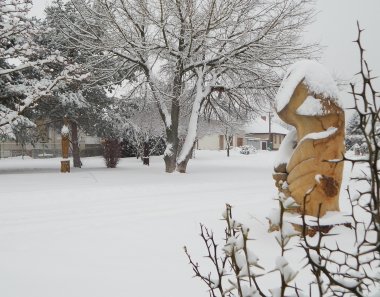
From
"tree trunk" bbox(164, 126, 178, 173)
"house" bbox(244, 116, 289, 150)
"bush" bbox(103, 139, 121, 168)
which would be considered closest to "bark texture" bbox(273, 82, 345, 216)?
"tree trunk" bbox(164, 126, 178, 173)

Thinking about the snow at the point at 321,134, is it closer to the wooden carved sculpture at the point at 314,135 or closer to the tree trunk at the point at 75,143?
the wooden carved sculpture at the point at 314,135

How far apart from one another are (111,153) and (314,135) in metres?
16.8

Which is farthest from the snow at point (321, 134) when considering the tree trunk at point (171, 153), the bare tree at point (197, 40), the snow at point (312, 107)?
the tree trunk at point (171, 153)

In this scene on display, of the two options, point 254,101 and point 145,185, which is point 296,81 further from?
point 254,101

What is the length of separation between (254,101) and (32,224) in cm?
1331

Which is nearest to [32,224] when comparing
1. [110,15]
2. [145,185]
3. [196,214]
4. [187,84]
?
[196,214]

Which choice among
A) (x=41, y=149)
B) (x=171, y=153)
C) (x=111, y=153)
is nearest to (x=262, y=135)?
(x=41, y=149)

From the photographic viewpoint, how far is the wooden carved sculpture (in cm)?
469

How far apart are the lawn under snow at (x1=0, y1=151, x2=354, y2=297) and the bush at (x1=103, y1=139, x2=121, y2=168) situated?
34.5ft

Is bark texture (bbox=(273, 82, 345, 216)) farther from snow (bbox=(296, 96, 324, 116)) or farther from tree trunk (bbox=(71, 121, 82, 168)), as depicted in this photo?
tree trunk (bbox=(71, 121, 82, 168))

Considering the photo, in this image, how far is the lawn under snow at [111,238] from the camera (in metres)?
3.55

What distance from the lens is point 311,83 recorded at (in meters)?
4.84

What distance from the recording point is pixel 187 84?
719 inches

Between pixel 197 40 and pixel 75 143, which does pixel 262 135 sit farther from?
pixel 197 40
